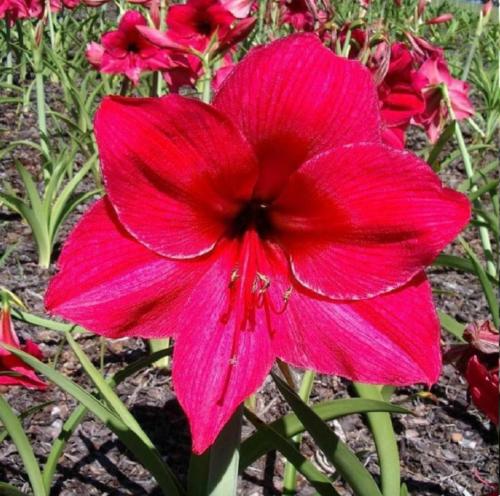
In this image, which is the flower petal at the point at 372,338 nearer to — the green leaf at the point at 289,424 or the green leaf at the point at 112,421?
the green leaf at the point at 289,424

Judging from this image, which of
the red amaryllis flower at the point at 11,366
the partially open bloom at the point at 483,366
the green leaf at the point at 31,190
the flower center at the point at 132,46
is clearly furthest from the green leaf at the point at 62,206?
the partially open bloom at the point at 483,366

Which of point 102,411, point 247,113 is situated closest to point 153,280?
point 247,113

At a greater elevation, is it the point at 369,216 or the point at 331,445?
the point at 369,216

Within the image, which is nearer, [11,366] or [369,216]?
[369,216]

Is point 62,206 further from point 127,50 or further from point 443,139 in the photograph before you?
point 443,139

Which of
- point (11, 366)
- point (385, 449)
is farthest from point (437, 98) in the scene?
point (11, 366)

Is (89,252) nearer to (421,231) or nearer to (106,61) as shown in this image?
(421,231)

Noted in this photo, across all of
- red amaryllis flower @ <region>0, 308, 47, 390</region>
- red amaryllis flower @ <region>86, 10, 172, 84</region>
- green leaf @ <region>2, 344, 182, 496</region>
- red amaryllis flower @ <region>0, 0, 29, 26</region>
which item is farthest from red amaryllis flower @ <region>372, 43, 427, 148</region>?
red amaryllis flower @ <region>0, 0, 29, 26</region>
